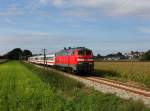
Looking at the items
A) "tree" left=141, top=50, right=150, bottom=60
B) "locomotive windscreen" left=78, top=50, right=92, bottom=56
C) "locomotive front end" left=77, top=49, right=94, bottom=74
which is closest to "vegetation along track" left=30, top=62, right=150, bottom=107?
"locomotive front end" left=77, top=49, right=94, bottom=74

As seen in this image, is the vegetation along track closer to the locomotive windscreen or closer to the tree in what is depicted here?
the locomotive windscreen

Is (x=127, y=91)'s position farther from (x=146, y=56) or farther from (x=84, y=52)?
(x=146, y=56)

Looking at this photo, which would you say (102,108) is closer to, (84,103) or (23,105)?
(84,103)

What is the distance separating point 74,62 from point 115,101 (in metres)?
25.4

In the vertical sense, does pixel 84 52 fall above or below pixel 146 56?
below

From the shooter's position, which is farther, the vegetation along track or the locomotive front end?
the locomotive front end

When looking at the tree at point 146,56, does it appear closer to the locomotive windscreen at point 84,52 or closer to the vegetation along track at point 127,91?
the locomotive windscreen at point 84,52

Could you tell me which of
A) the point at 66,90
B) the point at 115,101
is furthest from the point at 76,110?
the point at 66,90

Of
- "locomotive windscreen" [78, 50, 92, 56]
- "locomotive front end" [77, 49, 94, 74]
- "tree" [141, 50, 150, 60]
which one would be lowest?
"locomotive front end" [77, 49, 94, 74]

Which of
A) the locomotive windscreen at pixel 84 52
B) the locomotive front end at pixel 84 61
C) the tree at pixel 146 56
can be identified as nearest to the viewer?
the locomotive front end at pixel 84 61

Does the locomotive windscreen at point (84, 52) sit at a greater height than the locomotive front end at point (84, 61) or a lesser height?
greater

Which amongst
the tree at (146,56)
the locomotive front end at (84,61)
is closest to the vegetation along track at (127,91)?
the locomotive front end at (84,61)

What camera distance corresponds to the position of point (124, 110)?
49.6 ft

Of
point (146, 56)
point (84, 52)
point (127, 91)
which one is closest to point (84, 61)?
point (84, 52)
